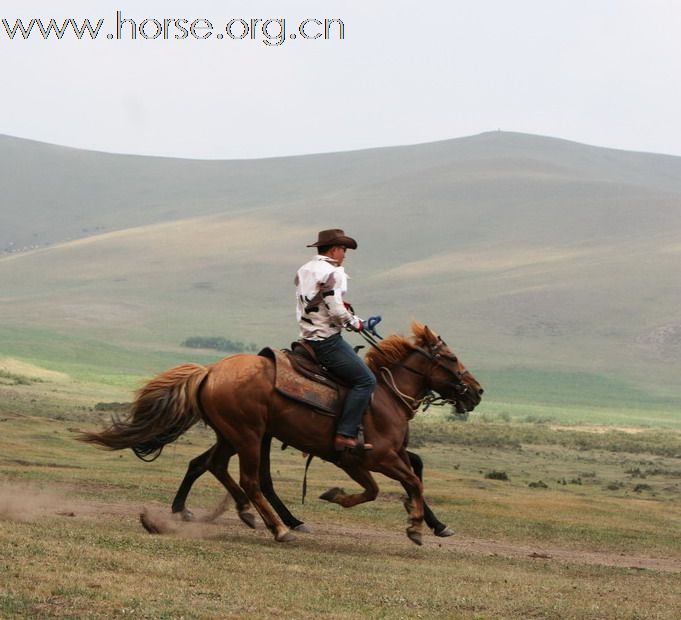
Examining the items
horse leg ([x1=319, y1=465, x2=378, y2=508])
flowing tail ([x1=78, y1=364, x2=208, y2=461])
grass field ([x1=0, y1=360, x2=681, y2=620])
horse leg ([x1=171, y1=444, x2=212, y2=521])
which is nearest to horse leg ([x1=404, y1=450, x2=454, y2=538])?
grass field ([x1=0, y1=360, x2=681, y2=620])

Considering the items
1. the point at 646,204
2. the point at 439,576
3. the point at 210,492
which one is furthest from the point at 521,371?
the point at 439,576

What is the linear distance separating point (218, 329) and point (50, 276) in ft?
109

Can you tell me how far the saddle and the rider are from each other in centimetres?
9

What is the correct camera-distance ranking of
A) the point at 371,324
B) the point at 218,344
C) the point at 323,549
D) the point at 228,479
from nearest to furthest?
1. the point at 323,549
2. the point at 371,324
3. the point at 228,479
4. the point at 218,344

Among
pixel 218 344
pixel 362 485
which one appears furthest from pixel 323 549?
pixel 218 344

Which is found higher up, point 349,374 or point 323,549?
point 349,374

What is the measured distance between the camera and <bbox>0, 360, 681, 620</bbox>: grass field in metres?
9.40

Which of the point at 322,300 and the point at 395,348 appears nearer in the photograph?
the point at 322,300

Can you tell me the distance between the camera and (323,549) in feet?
42.5

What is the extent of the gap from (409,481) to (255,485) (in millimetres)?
1480

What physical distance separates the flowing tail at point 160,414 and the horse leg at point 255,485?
0.64 meters

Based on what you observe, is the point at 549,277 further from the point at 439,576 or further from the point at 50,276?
the point at 439,576

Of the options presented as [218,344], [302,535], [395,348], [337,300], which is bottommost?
[218,344]

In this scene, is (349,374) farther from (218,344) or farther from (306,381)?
(218,344)
